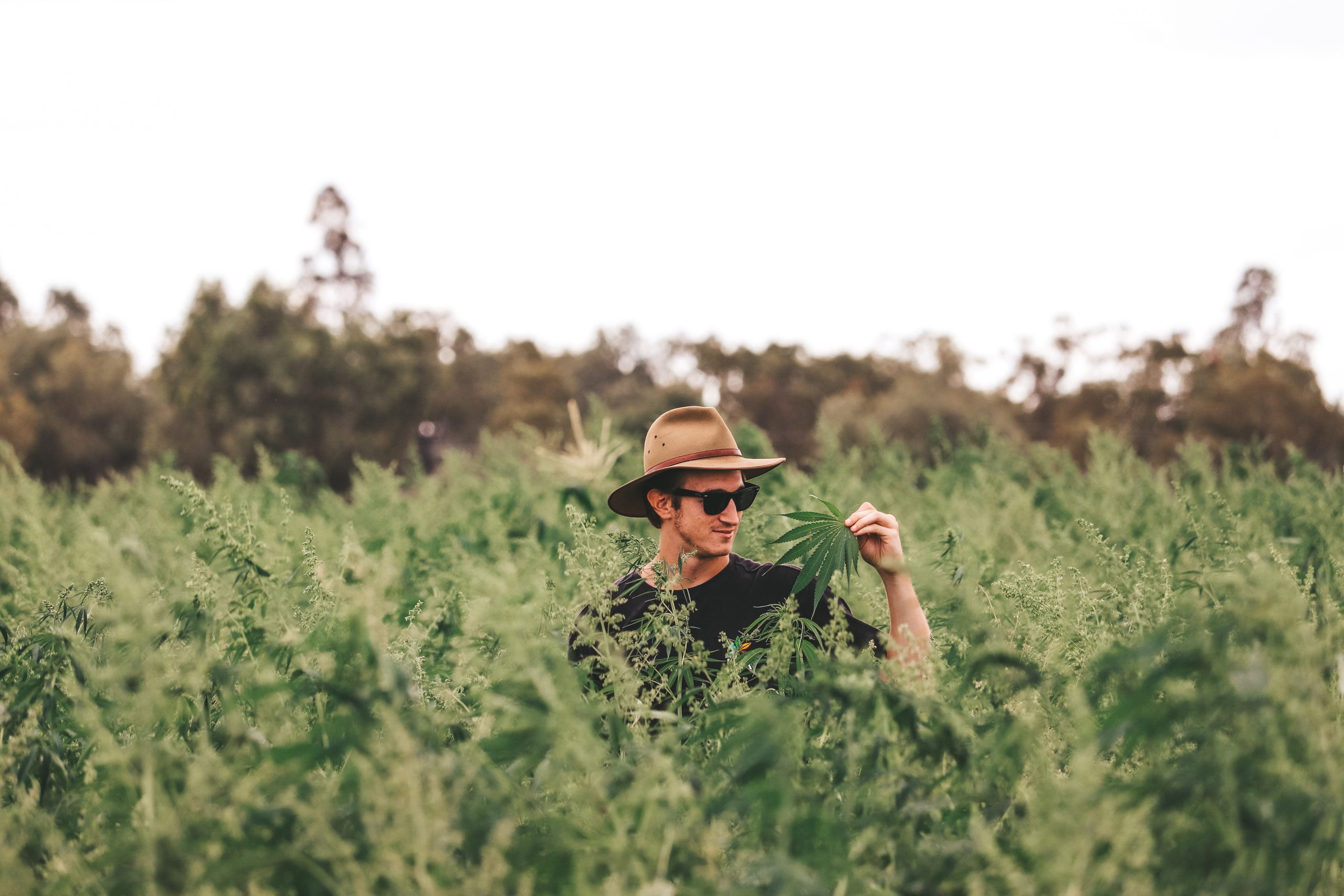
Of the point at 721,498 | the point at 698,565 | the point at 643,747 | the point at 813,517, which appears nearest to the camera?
the point at 643,747

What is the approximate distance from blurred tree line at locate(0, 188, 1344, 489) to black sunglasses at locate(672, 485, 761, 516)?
19.1m

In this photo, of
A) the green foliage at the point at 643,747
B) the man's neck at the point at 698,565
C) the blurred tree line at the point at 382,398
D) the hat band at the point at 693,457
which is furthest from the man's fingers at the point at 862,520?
the blurred tree line at the point at 382,398

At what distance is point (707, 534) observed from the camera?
335 centimetres

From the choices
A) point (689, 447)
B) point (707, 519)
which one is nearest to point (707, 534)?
point (707, 519)

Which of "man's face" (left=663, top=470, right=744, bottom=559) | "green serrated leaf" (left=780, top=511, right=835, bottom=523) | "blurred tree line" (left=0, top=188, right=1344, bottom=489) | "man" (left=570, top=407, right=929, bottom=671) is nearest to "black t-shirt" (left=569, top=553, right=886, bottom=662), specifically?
"man" (left=570, top=407, right=929, bottom=671)

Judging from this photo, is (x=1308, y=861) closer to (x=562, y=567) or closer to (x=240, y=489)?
(x=562, y=567)

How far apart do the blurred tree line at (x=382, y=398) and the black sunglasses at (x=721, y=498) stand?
19.1 m

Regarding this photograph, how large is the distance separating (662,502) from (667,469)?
0.52 feet

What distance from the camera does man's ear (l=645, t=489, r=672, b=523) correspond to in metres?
3.52

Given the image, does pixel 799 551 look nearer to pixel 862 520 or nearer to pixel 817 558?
pixel 817 558

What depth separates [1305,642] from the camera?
Answer: 53.8 inches

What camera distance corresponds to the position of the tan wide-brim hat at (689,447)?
3.47m

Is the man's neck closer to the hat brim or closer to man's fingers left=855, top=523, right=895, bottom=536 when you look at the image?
the hat brim

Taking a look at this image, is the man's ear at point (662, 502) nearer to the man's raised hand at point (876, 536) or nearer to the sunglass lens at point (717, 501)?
the sunglass lens at point (717, 501)
